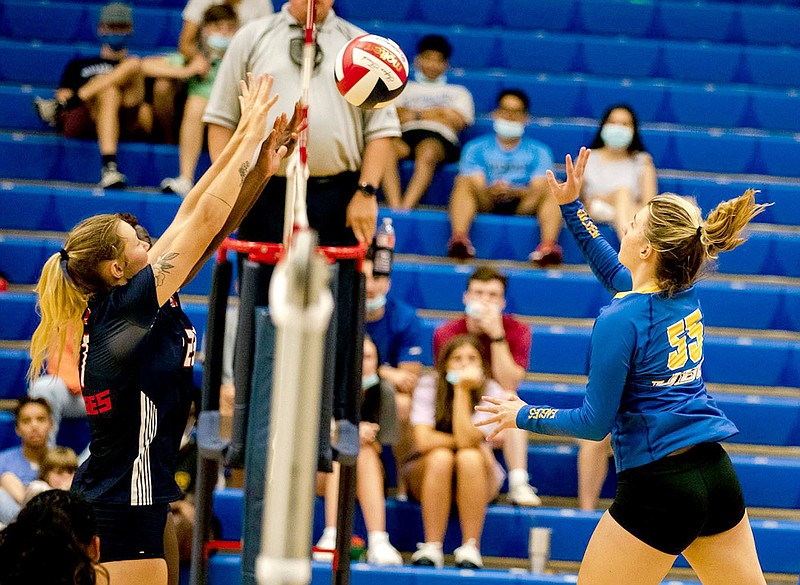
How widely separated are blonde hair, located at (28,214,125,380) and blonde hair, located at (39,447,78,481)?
86.6 inches

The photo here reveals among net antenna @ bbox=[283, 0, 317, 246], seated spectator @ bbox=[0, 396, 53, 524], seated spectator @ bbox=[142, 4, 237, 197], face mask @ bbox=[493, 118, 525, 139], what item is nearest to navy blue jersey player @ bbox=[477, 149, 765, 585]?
net antenna @ bbox=[283, 0, 317, 246]

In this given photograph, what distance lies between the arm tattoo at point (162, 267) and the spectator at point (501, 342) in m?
2.91

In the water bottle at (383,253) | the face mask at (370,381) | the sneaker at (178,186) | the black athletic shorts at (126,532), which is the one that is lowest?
the black athletic shorts at (126,532)

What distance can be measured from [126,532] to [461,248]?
13.8 feet

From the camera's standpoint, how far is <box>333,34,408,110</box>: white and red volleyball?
420cm

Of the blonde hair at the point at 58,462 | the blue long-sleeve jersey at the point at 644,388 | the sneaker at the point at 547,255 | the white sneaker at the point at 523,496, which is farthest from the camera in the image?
the sneaker at the point at 547,255

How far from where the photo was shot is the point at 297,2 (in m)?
4.73

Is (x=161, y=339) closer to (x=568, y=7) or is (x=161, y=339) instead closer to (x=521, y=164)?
(x=521, y=164)

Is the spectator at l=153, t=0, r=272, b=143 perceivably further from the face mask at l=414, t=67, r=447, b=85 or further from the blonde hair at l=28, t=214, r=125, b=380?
the blonde hair at l=28, t=214, r=125, b=380

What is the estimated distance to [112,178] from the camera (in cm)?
743

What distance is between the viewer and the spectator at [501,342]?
5.97 metres

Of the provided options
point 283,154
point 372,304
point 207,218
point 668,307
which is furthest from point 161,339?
point 372,304

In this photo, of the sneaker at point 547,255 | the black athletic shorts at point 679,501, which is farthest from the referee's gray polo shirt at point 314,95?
the sneaker at point 547,255

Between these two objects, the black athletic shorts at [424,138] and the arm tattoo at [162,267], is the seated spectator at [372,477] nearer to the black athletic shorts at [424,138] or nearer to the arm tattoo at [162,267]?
the black athletic shorts at [424,138]
